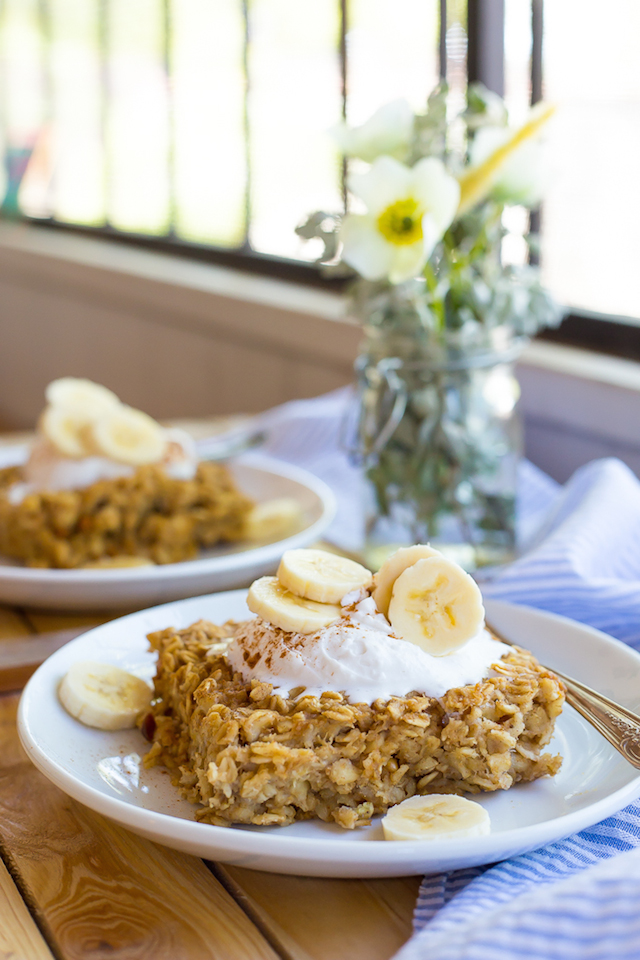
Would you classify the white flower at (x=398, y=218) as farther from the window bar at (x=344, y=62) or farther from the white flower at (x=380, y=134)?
the window bar at (x=344, y=62)

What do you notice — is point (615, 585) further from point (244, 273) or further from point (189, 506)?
point (244, 273)

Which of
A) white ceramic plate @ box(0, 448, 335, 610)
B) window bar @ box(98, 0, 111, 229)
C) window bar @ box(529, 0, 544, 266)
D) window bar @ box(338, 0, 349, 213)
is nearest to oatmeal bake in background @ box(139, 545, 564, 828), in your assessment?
white ceramic plate @ box(0, 448, 335, 610)

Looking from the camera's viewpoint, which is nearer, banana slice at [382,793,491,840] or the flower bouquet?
banana slice at [382,793,491,840]

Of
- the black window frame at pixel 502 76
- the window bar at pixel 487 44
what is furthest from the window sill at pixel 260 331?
the window bar at pixel 487 44

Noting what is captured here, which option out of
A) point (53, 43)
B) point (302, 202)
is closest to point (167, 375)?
point (302, 202)

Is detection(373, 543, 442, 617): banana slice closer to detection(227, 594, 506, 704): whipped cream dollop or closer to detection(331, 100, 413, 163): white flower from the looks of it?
detection(227, 594, 506, 704): whipped cream dollop

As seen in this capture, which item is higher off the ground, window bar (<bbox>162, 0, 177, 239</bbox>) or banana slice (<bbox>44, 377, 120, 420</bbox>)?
window bar (<bbox>162, 0, 177, 239</bbox>)
